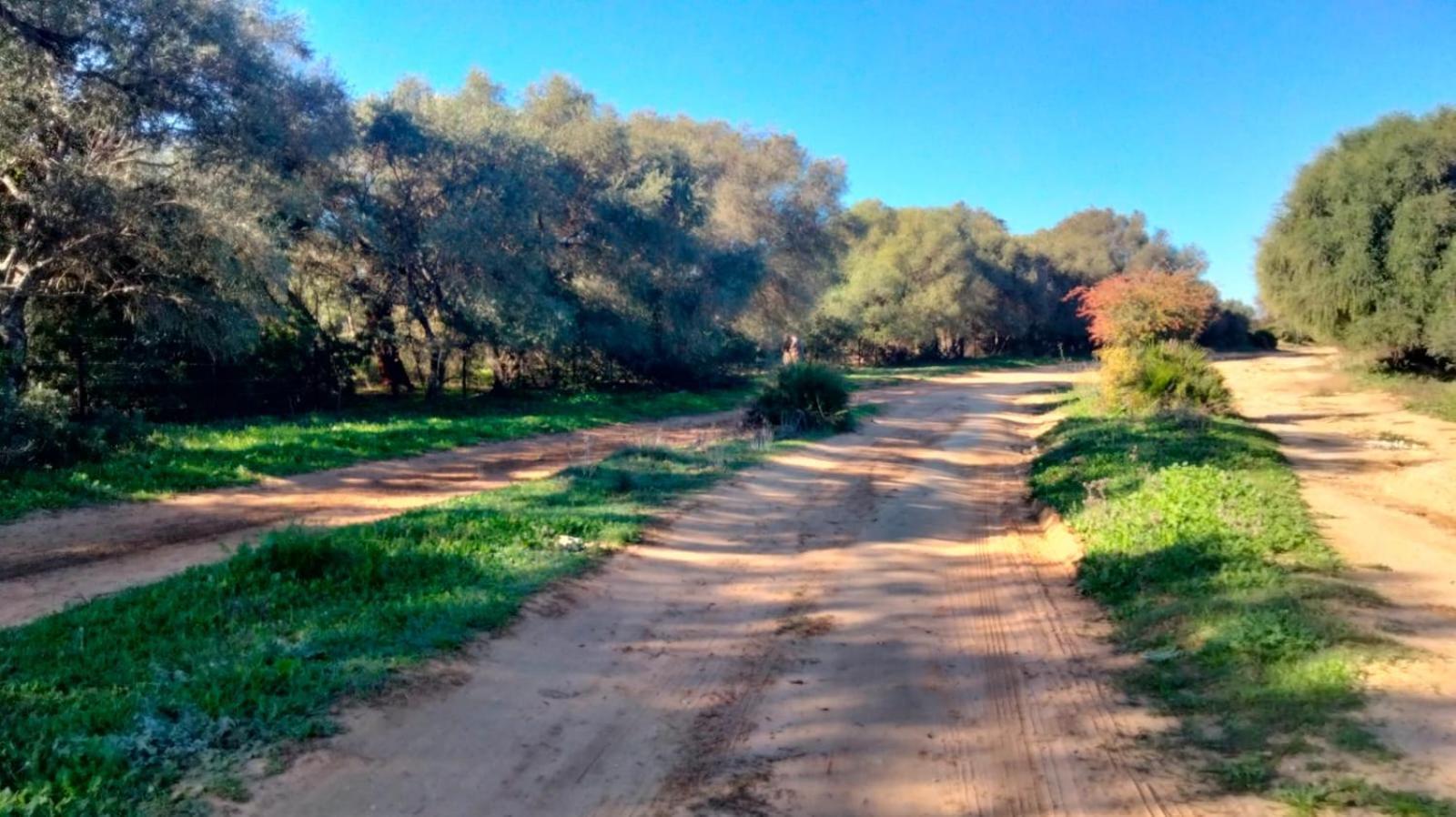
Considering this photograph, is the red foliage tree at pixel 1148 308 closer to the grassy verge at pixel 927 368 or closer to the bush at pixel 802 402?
the bush at pixel 802 402

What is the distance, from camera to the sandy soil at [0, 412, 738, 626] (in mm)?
8062

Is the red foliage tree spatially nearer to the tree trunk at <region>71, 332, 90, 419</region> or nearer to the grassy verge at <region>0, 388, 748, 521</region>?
the grassy verge at <region>0, 388, 748, 521</region>

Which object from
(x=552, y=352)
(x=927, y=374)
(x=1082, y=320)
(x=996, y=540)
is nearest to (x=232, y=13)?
(x=552, y=352)

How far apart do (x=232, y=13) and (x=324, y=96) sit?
3133 millimetres

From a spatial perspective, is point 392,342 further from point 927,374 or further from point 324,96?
point 927,374

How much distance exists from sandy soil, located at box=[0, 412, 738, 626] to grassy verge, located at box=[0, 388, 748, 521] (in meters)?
0.39

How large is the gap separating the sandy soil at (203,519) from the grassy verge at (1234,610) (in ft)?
25.1

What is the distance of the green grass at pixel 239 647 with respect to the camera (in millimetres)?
4191

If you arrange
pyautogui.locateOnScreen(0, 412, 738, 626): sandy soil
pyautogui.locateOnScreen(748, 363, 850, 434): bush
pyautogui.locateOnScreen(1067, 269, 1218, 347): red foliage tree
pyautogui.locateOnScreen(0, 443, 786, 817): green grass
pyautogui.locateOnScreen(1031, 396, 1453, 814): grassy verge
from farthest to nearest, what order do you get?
1. pyautogui.locateOnScreen(1067, 269, 1218, 347): red foliage tree
2. pyautogui.locateOnScreen(748, 363, 850, 434): bush
3. pyautogui.locateOnScreen(0, 412, 738, 626): sandy soil
4. pyautogui.locateOnScreen(1031, 396, 1453, 814): grassy verge
5. pyautogui.locateOnScreen(0, 443, 786, 817): green grass

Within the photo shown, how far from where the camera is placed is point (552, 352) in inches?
1052

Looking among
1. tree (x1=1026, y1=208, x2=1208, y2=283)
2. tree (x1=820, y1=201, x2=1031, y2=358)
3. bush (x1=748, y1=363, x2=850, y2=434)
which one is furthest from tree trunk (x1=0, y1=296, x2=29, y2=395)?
tree (x1=1026, y1=208, x2=1208, y2=283)

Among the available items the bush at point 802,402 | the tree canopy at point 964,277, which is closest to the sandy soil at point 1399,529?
the bush at point 802,402

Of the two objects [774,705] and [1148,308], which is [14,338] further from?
[1148,308]

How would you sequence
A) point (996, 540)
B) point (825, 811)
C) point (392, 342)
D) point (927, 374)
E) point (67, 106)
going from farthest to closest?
1. point (927, 374)
2. point (392, 342)
3. point (67, 106)
4. point (996, 540)
5. point (825, 811)
